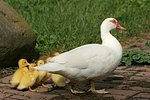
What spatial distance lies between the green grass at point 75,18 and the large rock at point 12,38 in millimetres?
929

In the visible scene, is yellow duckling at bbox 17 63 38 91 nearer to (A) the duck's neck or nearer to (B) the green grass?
(A) the duck's neck

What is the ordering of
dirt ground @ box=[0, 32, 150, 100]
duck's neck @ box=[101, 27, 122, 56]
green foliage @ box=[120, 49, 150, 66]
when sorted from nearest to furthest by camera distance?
dirt ground @ box=[0, 32, 150, 100]
duck's neck @ box=[101, 27, 122, 56]
green foliage @ box=[120, 49, 150, 66]

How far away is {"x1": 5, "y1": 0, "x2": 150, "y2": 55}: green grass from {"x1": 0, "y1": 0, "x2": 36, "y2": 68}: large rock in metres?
0.93

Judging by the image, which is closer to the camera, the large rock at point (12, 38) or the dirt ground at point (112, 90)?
the dirt ground at point (112, 90)

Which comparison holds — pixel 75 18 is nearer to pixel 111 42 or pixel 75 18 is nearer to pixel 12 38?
pixel 12 38

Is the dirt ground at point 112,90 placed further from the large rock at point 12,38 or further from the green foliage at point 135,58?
the large rock at point 12,38

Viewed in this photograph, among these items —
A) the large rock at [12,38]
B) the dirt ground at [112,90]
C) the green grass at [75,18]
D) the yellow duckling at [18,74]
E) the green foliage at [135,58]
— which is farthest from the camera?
the green grass at [75,18]

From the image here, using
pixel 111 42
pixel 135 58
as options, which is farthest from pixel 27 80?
pixel 135 58

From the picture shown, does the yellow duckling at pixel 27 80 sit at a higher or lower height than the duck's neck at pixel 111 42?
lower

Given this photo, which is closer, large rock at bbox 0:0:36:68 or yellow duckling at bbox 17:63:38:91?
yellow duckling at bbox 17:63:38:91

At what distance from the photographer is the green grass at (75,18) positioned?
22.5 ft

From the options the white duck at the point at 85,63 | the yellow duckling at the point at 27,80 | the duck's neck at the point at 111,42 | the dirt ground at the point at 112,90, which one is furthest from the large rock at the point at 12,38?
the duck's neck at the point at 111,42

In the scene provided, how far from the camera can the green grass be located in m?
6.85

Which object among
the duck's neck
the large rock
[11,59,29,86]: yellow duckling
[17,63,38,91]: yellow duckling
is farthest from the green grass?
the duck's neck
